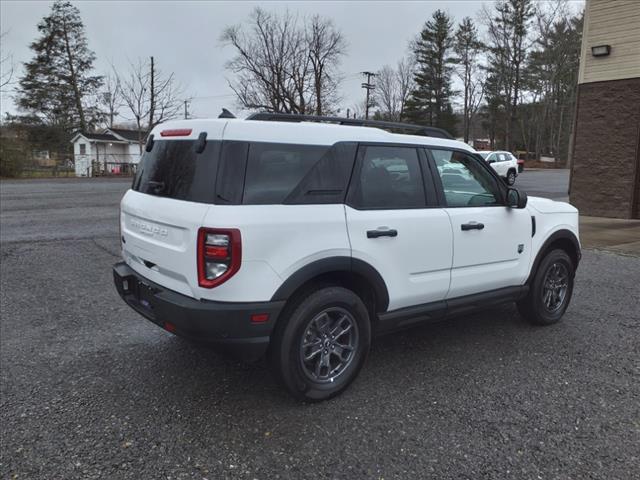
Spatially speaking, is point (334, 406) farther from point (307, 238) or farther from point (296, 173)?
point (296, 173)

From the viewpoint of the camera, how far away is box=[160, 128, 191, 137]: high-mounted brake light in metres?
3.18

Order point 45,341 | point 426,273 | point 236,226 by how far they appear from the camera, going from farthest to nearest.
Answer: point 45,341, point 426,273, point 236,226

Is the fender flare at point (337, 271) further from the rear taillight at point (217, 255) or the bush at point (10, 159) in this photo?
the bush at point (10, 159)

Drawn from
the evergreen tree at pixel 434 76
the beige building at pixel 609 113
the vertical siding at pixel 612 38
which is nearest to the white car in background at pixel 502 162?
the beige building at pixel 609 113

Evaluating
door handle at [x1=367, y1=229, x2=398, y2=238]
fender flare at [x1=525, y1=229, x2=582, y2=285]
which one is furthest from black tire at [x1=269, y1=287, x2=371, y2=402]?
fender flare at [x1=525, y1=229, x2=582, y2=285]

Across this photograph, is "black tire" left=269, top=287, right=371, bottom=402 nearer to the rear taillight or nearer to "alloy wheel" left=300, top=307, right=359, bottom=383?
"alloy wheel" left=300, top=307, right=359, bottom=383

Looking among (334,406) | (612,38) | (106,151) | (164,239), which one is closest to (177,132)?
(164,239)

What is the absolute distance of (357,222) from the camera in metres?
3.24

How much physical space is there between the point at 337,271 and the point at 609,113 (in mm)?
11368

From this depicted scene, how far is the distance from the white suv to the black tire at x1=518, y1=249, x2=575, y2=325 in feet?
1.90

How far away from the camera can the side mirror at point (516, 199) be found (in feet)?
13.7

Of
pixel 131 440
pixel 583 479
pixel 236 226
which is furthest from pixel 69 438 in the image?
pixel 583 479

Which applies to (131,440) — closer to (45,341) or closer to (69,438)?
(69,438)

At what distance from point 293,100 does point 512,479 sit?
4059 centimetres
